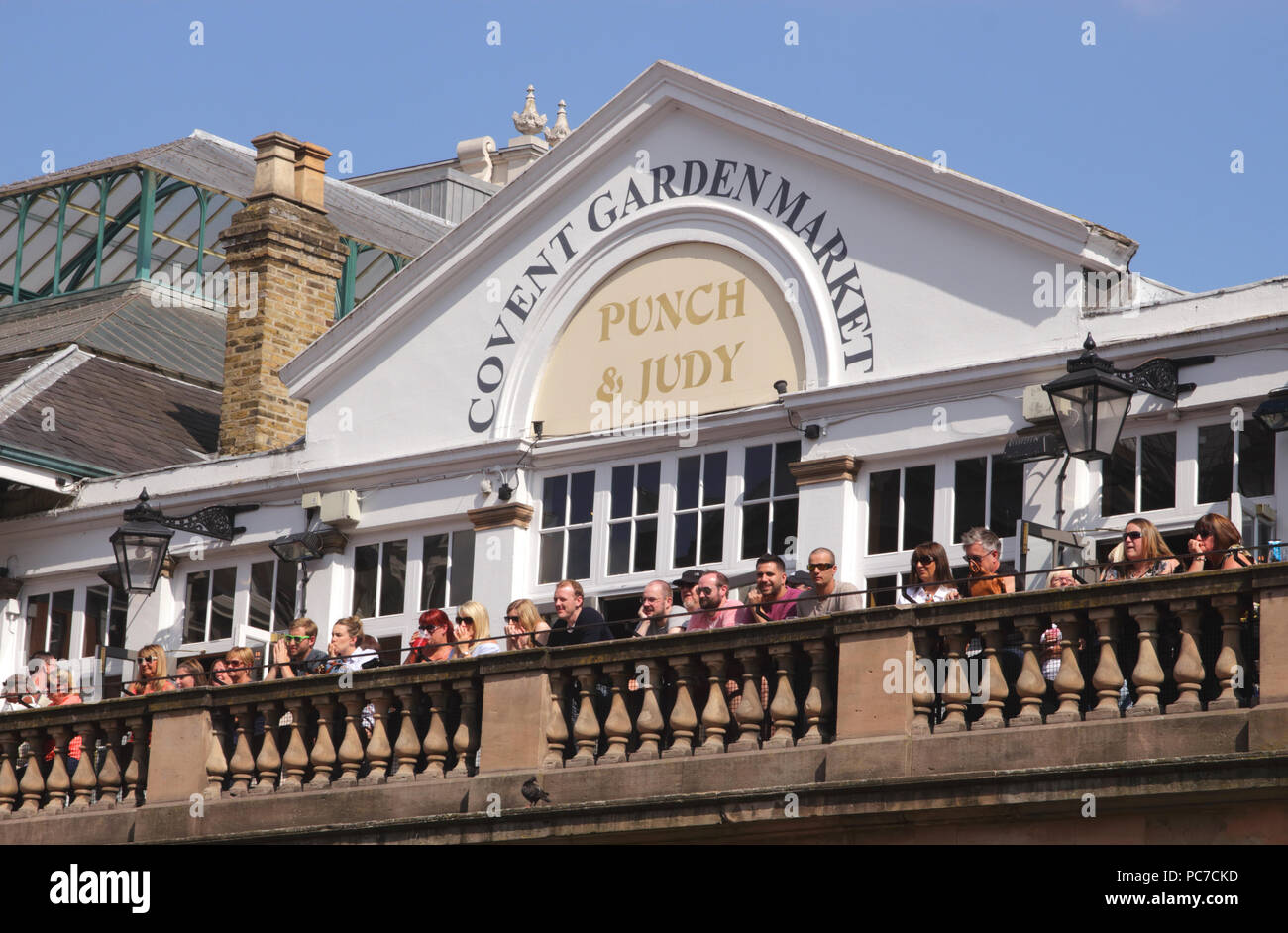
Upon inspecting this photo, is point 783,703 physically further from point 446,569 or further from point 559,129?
point 559,129

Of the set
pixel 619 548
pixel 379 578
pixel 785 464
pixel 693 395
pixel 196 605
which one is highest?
pixel 693 395

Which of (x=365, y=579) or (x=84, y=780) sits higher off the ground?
(x=365, y=579)

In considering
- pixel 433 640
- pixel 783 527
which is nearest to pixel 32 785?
pixel 433 640

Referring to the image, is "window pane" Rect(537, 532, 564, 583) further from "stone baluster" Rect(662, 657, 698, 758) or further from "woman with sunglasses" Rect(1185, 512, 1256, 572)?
"woman with sunglasses" Rect(1185, 512, 1256, 572)

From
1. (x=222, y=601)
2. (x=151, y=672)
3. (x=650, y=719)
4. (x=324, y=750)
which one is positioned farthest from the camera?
(x=222, y=601)

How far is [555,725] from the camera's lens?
1370cm

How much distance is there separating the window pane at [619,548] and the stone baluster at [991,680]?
17.9 feet

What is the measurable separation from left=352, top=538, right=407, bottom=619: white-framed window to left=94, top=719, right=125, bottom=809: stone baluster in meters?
3.17

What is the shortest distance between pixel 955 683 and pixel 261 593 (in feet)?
28.5

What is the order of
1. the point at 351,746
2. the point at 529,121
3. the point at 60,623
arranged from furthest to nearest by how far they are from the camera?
the point at 529,121 → the point at 60,623 → the point at 351,746

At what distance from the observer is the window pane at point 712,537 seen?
16.9 metres

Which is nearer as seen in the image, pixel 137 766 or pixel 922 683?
pixel 922 683

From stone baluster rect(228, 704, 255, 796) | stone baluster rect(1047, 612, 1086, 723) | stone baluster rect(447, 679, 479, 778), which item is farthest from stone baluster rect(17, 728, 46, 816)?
stone baluster rect(1047, 612, 1086, 723)

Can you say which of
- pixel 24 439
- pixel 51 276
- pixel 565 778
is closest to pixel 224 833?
pixel 565 778
